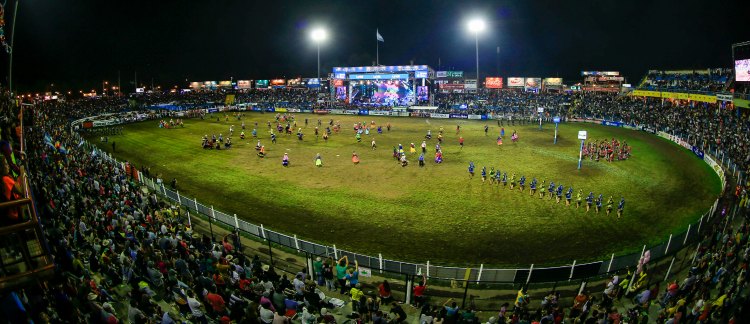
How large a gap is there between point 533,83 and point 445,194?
72552 millimetres

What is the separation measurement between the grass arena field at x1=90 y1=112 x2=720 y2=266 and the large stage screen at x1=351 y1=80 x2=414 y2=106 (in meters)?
35.4

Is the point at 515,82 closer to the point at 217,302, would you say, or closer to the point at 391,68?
the point at 391,68

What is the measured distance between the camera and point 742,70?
3953 cm

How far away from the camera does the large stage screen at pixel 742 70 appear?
38750 millimetres

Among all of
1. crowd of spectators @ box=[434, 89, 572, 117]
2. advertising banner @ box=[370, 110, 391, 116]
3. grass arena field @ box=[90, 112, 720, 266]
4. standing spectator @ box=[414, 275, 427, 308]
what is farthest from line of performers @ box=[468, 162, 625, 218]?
advertising banner @ box=[370, 110, 391, 116]

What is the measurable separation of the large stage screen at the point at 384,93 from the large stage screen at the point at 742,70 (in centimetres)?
4555

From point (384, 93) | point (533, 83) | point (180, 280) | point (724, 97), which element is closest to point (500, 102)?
point (533, 83)

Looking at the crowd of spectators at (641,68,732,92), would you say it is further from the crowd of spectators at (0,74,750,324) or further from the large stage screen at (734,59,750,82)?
the crowd of spectators at (0,74,750,324)

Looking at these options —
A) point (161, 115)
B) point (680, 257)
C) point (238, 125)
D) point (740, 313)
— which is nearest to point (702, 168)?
point (680, 257)

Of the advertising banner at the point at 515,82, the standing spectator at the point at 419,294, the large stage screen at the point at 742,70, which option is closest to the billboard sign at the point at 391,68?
the advertising banner at the point at 515,82

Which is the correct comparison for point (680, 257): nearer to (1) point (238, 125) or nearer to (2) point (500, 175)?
(2) point (500, 175)

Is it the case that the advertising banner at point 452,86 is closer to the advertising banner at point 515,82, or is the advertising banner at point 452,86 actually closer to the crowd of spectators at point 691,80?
the advertising banner at point 515,82

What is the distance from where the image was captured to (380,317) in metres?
9.19

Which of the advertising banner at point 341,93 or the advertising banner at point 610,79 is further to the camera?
the advertising banner at point 341,93
